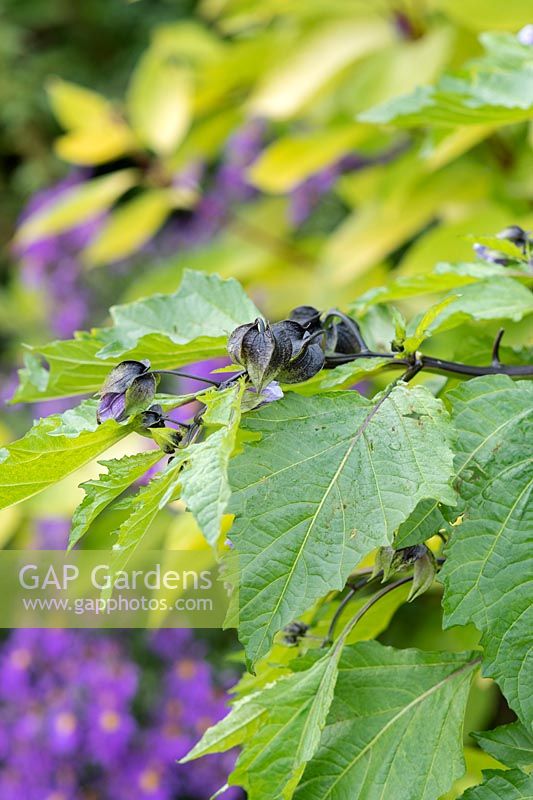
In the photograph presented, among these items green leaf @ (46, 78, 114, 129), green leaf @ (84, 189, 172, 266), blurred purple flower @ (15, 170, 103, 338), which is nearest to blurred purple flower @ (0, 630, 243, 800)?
green leaf @ (84, 189, 172, 266)

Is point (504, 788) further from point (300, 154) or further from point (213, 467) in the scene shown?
point (300, 154)

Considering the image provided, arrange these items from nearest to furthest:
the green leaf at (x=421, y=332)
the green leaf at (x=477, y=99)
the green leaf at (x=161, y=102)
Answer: the green leaf at (x=421, y=332)
the green leaf at (x=477, y=99)
the green leaf at (x=161, y=102)

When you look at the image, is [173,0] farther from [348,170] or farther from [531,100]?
[531,100]

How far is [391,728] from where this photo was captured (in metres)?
0.39

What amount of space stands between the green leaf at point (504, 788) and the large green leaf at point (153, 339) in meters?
0.22

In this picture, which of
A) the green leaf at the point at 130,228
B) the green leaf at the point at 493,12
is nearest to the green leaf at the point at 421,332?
the green leaf at the point at 493,12

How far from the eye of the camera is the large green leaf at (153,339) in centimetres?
42

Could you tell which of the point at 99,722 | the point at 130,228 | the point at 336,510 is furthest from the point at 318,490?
the point at 130,228

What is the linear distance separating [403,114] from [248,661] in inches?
15.7

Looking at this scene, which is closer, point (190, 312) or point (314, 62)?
point (190, 312)

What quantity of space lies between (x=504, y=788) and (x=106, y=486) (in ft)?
0.67

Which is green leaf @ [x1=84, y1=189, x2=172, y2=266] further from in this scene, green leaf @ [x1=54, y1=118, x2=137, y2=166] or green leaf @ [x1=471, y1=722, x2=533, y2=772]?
green leaf @ [x1=471, y1=722, x2=533, y2=772]

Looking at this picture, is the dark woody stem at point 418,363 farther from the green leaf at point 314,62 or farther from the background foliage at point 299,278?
the green leaf at point 314,62

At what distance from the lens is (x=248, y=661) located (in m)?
0.31
